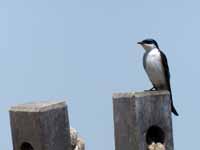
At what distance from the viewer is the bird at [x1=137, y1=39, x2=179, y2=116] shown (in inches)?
331

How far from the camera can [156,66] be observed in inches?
331

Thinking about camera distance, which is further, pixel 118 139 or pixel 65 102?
pixel 118 139

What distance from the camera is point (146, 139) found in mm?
6410

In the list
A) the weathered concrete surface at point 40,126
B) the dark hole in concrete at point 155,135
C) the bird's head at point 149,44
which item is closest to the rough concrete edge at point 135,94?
the dark hole in concrete at point 155,135

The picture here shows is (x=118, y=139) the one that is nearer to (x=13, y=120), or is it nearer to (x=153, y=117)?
(x=153, y=117)

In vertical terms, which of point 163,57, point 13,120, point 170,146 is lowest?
point 170,146

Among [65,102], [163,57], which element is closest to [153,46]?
[163,57]

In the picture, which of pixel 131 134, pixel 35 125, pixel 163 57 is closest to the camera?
pixel 35 125

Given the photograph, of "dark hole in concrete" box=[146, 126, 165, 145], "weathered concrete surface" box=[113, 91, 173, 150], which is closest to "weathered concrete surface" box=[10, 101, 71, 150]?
"weathered concrete surface" box=[113, 91, 173, 150]

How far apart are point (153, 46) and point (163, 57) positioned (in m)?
0.20

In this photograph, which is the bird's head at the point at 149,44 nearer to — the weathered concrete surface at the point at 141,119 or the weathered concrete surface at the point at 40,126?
the weathered concrete surface at the point at 141,119

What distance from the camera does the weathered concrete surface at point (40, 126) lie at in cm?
534

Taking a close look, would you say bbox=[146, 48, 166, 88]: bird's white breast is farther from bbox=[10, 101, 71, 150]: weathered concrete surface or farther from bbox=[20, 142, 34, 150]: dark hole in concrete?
bbox=[20, 142, 34, 150]: dark hole in concrete

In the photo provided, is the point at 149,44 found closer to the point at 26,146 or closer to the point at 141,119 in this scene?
the point at 141,119
